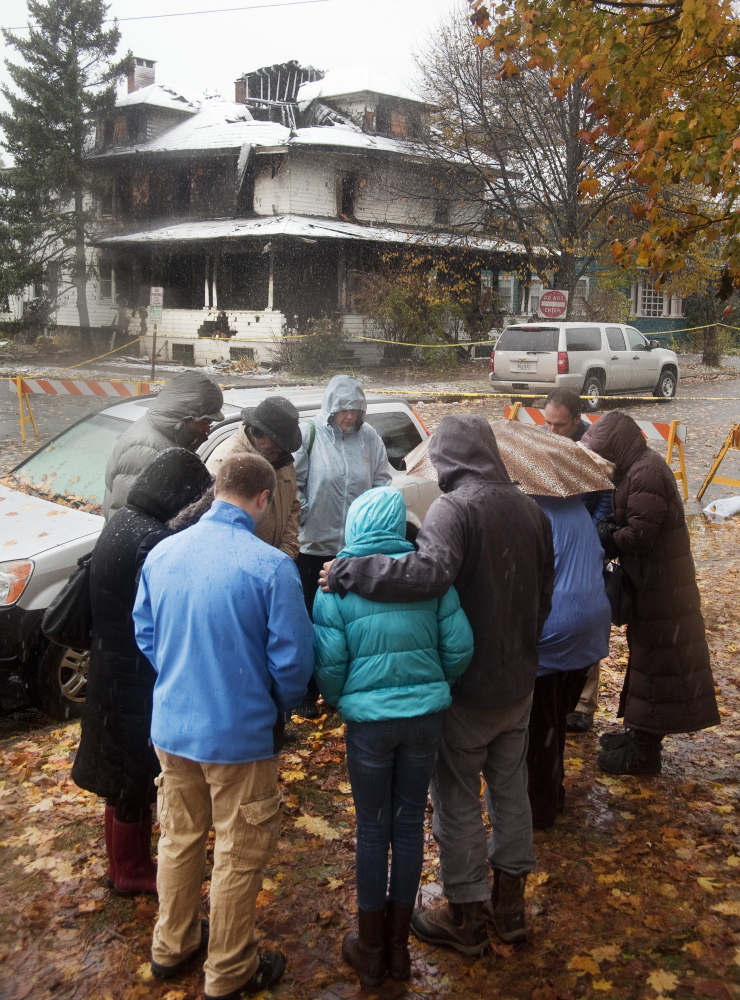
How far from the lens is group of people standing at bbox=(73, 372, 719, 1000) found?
9.37ft

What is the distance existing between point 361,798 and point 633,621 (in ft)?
6.68

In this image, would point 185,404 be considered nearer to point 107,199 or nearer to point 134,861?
point 134,861

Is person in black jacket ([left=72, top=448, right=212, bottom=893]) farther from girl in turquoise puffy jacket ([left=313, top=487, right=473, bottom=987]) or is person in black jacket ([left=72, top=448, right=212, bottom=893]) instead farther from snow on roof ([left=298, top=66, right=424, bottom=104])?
snow on roof ([left=298, top=66, right=424, bottom=104])

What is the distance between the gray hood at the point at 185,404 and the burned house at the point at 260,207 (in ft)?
85.4

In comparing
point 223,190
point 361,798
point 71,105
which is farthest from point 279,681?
point 71,105

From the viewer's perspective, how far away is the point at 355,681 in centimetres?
296

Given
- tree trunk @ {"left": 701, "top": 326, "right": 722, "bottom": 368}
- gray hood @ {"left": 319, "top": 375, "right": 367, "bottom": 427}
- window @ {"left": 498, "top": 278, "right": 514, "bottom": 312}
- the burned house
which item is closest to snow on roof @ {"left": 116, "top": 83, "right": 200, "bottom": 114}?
the burned house

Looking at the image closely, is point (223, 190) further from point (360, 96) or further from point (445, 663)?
point (445, 663)

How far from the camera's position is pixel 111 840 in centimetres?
363

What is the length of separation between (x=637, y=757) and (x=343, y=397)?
265 centimetres

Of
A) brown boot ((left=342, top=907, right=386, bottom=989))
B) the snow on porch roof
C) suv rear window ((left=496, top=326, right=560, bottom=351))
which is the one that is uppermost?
the snow on porch roof

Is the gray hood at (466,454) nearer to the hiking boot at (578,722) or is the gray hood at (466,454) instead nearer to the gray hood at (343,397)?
the gray hood at (343,397)

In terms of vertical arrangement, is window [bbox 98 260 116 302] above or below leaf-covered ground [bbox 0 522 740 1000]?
above

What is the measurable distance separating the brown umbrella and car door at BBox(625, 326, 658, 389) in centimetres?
2019
